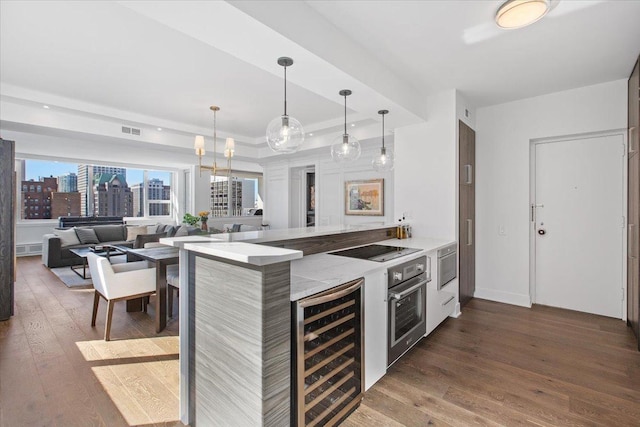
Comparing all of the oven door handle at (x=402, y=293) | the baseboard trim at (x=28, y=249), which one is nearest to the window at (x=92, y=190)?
the baseboard trim at (x=28, y=249)

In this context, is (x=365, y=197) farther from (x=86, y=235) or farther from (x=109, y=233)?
(x=86, y=235)

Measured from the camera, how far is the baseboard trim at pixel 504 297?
12.4ft

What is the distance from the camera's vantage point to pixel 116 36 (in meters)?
2.59

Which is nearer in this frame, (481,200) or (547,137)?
(547,137)

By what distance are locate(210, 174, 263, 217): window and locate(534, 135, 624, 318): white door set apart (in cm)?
698

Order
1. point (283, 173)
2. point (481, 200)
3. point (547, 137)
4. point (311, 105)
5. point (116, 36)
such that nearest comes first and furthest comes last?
point (116, 36) → point (547, 137) → point (481, 200) → point (311, 105) → point (283, 173)

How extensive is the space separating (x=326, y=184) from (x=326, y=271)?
16.2ft

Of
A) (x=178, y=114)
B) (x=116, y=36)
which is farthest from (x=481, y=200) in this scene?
(x=178, y=114)

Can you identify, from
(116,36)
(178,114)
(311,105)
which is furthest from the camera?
(178,114)

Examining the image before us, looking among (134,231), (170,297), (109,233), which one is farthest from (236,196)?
(170,297)

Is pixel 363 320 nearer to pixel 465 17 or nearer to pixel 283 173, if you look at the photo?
pixel 465 17

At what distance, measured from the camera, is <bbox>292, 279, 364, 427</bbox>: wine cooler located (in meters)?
1.44

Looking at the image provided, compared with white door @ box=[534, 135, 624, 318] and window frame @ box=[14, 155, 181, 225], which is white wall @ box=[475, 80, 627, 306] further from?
window frame @ box=[14, 155, 181, 225]

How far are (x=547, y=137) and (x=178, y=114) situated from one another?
5318mm
